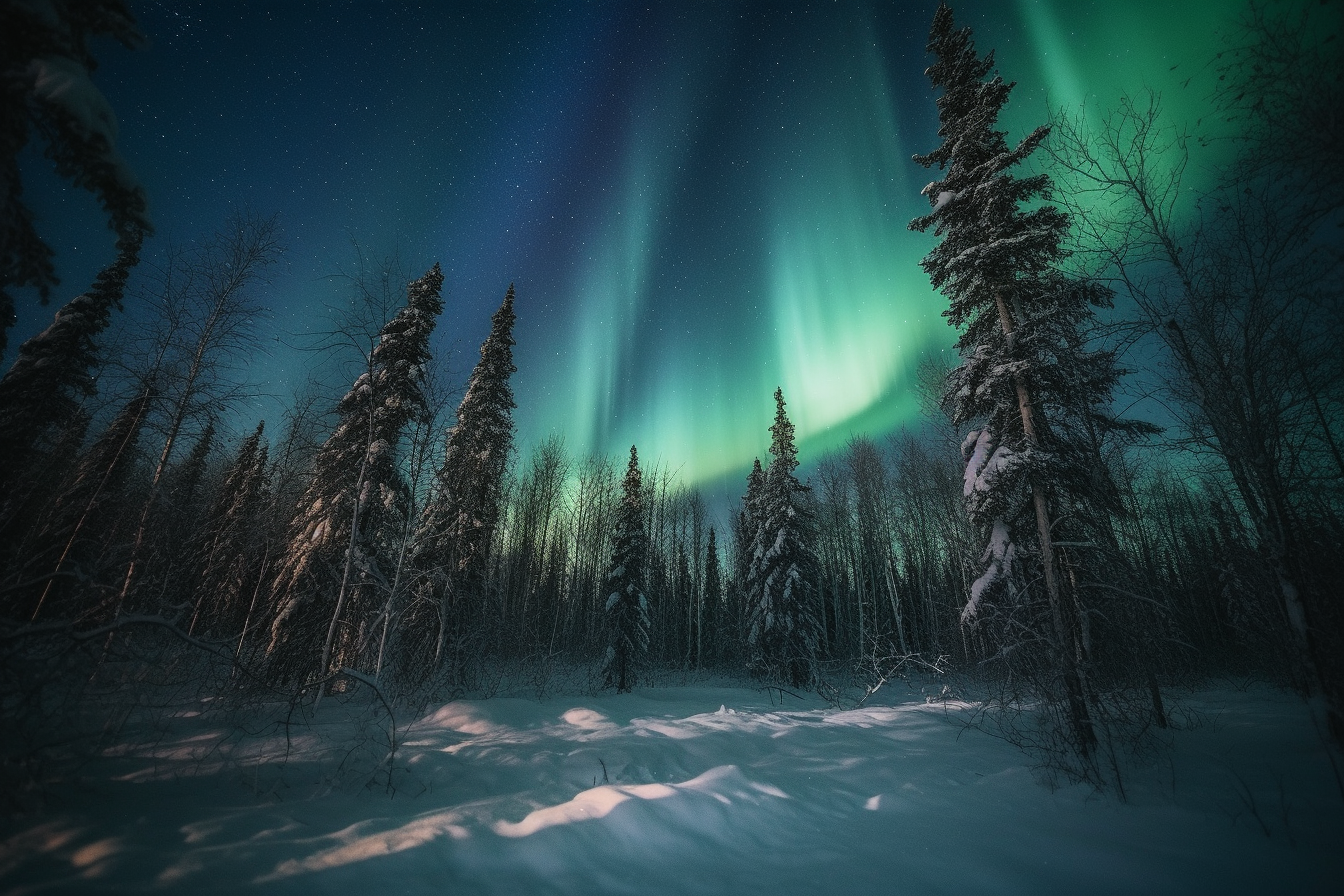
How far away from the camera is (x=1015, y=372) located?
8.14 m

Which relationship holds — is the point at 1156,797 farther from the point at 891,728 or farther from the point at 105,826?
the point at 105,826

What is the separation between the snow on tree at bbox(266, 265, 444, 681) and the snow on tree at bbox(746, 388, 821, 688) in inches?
653

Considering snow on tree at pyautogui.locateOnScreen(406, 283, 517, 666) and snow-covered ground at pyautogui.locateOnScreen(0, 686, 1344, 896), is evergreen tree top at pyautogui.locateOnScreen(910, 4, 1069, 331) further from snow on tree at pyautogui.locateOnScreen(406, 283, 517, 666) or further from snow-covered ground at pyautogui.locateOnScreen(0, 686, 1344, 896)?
snow on tree at pyautogui.locateOnScreen(406, 283, 517, 666)

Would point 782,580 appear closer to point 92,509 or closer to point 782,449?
point 782,449

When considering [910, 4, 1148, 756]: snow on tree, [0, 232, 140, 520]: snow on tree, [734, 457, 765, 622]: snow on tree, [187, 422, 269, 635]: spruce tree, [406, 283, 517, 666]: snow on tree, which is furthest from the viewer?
[734, 457, 765, 622]: snow on tree

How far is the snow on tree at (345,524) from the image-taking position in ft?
37.0

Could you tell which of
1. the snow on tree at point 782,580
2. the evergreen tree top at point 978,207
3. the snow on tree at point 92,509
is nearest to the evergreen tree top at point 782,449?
the snow on tree at point 782,580

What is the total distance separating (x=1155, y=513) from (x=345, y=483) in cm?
4502

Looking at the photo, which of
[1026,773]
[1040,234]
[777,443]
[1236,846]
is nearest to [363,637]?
[1026,773]

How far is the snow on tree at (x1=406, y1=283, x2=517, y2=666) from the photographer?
42.1ft

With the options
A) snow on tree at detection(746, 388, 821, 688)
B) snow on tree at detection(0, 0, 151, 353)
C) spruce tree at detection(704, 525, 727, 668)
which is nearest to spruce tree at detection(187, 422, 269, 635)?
snow on tree at detection(0, 0, 151, 353)

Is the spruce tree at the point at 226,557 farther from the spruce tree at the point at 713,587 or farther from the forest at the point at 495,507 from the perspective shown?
the spruce tree at the point at 713,587

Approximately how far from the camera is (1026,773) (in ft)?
20.4

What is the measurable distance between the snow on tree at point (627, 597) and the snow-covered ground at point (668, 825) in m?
13.9
